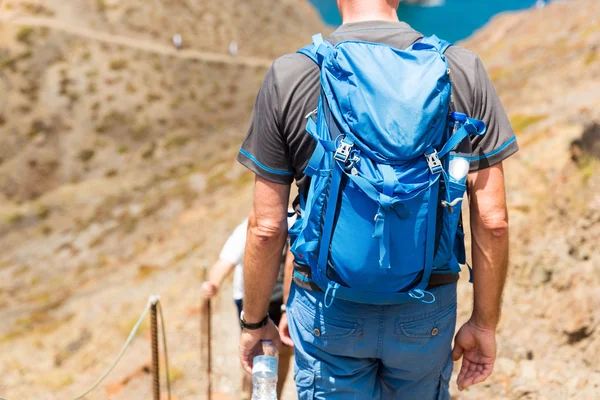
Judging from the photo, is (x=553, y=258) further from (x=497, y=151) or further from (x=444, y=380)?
(x=497, y=151)

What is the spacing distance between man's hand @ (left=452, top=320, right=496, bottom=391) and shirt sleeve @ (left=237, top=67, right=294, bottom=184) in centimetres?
97

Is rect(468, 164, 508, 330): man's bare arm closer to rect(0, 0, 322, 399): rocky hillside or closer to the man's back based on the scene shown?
the man's back

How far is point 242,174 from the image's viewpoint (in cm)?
1597

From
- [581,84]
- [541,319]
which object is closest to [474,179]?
[541,319]

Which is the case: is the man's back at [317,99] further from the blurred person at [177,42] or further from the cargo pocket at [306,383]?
the blurred person at [177,42]

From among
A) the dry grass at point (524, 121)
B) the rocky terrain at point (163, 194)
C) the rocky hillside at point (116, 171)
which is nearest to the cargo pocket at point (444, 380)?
the rocky terrain at point (163, 194)

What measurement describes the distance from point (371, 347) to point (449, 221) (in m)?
0.55

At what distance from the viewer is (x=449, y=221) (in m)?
1.95

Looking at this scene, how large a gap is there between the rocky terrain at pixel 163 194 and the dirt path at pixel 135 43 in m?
0.22

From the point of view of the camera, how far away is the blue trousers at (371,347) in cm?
204

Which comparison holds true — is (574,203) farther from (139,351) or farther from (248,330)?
(139,351)

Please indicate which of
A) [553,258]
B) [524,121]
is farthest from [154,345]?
[524,121]

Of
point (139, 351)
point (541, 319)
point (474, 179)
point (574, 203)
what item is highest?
point (474, 179)

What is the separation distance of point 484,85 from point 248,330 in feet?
4.51
